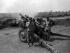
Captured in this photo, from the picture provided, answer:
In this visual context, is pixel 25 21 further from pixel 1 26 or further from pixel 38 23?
pixel 1 26

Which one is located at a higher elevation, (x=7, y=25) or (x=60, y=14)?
(x=60, y=14)

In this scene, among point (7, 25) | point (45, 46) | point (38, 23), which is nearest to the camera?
point (45, 46)

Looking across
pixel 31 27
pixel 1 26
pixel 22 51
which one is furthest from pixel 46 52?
pixel 1 26

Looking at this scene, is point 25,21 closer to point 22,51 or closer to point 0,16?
point 22,51

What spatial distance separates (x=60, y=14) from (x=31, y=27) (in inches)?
139

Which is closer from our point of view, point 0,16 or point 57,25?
point 57,25

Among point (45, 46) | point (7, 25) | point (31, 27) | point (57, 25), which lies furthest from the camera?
point (7, 25)

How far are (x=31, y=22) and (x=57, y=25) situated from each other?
8.74ft

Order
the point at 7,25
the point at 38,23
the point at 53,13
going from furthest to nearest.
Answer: the point at 53,13 < the point at 7,25 < the point at 38,23

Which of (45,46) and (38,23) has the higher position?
(38,23)

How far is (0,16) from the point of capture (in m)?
6.22

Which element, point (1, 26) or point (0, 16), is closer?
point (1, 26)

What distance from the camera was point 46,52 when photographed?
101 inches

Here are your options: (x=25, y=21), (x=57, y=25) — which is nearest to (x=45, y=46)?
(x=25, y=21)
